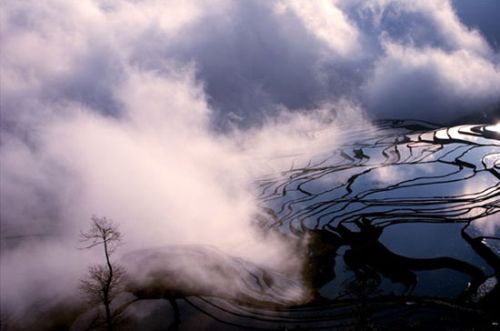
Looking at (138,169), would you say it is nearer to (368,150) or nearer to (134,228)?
(134,228)

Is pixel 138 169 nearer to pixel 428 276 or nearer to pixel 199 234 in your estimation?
pixel 199 234

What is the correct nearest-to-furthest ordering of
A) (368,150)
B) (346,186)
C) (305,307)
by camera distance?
(305,307), (346,186), (368,150)

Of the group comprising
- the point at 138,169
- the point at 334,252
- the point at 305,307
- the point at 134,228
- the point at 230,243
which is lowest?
the point at 305,307

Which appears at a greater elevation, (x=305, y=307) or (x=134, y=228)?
(x=134, y=228)

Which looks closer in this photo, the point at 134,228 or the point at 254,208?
the point at 134,228

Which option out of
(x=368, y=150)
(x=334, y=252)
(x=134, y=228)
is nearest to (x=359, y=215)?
(x=334, y=252)

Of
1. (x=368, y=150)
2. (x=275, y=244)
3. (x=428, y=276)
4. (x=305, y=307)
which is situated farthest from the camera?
(x=368, y=150)

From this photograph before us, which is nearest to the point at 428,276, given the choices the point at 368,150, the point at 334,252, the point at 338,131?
the point at 334,252
